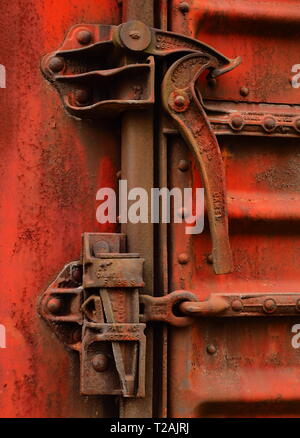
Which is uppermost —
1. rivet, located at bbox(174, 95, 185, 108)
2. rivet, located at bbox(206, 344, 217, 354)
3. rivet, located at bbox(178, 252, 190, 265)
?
rivet, located at bbox(174, 95, 185, 108)

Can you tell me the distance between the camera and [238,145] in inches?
57.1

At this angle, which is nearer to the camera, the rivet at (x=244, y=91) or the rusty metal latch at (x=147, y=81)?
the rusty metal latch at (x=147, y=81)

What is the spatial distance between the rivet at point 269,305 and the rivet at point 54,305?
456mm

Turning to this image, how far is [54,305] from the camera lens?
1342 mm

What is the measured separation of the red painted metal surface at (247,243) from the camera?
138 cm

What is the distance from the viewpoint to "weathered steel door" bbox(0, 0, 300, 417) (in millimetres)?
1329

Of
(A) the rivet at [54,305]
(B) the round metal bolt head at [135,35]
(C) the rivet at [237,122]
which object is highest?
(B) the round metal bolt head at [135,35]

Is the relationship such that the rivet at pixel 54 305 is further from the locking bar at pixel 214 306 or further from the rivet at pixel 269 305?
the rivet at pixel 269 305

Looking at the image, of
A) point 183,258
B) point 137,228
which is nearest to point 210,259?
point 183,258

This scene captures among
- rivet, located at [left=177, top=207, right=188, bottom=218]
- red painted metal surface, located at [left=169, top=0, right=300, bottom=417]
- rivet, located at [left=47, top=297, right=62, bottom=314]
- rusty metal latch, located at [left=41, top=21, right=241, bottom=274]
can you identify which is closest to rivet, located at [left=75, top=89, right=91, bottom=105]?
rusty metal latch, located at [left=41, top=21, right=241, bottom=274]

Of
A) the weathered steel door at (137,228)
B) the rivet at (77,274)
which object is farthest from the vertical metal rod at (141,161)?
the rivet at (77,274)

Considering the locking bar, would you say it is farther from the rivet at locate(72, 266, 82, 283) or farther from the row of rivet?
the row of rivet
